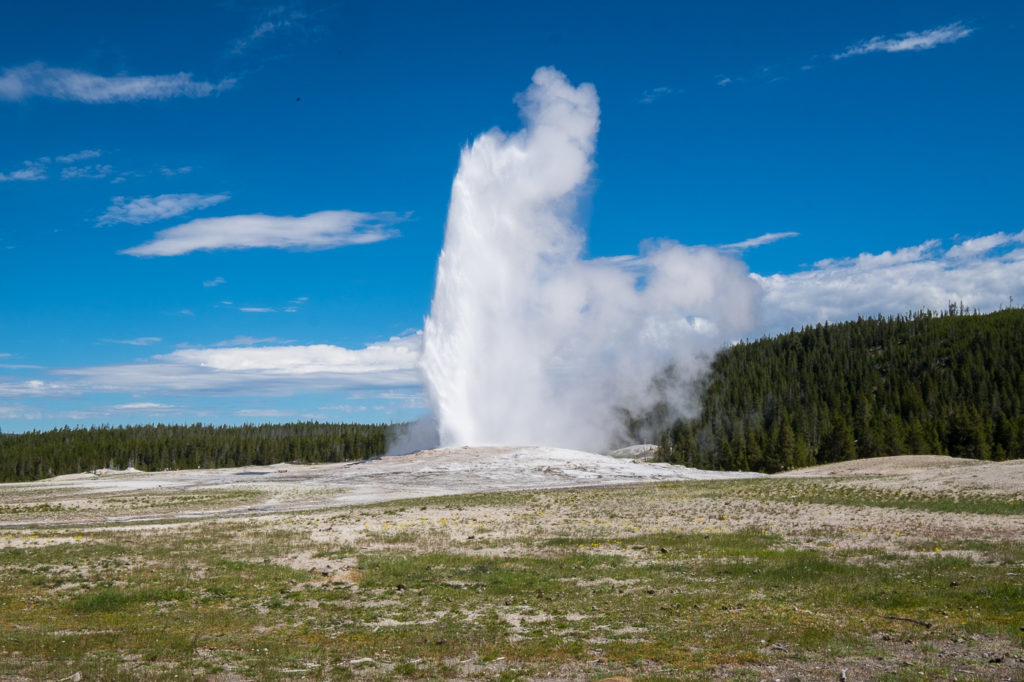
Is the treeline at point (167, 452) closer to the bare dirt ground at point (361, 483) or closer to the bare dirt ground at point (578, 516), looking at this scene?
the bare dirt ground at point (361, 483)

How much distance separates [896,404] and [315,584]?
134383 millimetres

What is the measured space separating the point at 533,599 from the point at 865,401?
426ft

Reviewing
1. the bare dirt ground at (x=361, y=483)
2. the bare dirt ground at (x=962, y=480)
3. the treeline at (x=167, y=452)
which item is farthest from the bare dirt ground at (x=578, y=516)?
the treeline at (x=167, y=452)

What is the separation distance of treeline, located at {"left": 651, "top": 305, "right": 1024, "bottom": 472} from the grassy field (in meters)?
71.1

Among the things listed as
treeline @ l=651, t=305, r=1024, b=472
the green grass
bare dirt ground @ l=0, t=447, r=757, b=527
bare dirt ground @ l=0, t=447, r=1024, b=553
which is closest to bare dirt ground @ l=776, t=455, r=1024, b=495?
bare dirt ground @ l=0, t=447, r=1024, b=553

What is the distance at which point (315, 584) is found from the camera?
22266 millimetres

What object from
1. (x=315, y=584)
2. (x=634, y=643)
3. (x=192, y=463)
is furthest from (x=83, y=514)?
(x=192, y=463)

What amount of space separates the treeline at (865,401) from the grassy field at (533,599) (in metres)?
71.1

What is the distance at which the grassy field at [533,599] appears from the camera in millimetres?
14031

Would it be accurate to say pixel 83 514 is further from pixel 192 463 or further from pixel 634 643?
pixel 192 463

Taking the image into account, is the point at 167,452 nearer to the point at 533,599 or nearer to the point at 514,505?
the point at 514,505

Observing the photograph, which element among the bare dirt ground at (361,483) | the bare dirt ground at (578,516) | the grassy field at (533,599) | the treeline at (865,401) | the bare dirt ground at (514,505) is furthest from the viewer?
the treeline at (865,401)

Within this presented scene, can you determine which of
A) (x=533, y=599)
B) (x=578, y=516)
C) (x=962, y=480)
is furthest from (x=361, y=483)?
(x=533, y=599)

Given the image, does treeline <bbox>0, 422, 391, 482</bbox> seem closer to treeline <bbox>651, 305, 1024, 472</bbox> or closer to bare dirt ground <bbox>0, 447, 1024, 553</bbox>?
treeline <bbox>651, 305, 1024, 472</bbox>
